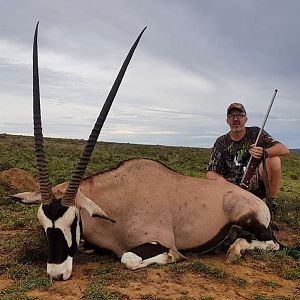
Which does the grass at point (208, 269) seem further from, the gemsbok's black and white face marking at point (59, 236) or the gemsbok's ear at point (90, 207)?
the gemsbok's black and white face marking at point (59, 236)

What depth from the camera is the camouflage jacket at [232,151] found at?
8.62m

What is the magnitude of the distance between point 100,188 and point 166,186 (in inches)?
35.8

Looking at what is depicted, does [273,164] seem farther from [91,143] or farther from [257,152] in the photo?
[91,143]

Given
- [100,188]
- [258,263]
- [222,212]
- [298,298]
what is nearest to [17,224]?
[100,188]

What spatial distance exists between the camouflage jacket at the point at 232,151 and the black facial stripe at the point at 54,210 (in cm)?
417

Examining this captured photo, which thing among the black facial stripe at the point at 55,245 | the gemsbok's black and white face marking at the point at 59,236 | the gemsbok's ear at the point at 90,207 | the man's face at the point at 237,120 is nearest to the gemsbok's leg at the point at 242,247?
the gemsbok's ear at the point at 90,207

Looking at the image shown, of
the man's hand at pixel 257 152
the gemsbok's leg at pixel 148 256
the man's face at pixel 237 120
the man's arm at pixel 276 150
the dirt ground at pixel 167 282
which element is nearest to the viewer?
the dirt ground at pixel 167 282

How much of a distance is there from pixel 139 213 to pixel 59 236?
1.32 m

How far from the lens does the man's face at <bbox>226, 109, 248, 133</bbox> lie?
8.61m

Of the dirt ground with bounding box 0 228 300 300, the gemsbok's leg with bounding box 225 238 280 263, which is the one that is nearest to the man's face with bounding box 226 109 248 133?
the gemsbok's leg with bounding box 225 238 280 263

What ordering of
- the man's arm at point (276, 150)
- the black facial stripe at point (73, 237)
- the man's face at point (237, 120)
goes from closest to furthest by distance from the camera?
the black facial stripe at point (73, 237) → the man's arm at point (276, 150) → the man's face at point (237, 120)

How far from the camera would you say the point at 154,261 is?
5770 mm

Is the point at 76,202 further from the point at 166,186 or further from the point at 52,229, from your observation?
the point at 166,186

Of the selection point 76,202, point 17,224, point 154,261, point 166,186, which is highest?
point 166,186
